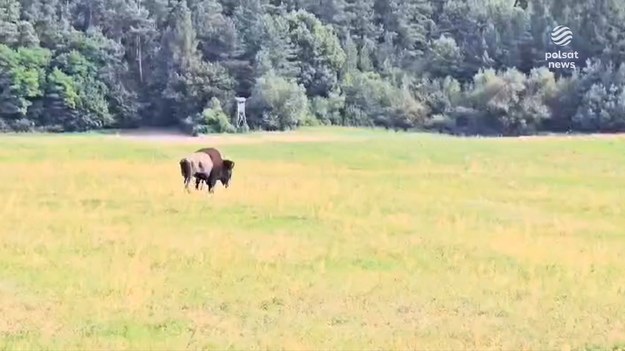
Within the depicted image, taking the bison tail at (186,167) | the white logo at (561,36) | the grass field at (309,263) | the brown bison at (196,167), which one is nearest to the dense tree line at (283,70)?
the white logo at (561,36)

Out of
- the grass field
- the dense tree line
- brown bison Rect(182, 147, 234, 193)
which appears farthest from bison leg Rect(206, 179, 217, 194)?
the dense tree line

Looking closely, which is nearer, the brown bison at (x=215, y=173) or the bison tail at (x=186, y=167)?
the bison tail at (x=186, y=167)

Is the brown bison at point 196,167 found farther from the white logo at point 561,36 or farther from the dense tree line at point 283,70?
the white logo at point 561,36

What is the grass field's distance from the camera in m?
11.7

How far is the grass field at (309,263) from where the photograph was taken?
1167 centimetres

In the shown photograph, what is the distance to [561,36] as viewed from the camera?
7962 cm

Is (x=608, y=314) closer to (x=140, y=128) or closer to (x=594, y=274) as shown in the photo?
(x=594, y=274)

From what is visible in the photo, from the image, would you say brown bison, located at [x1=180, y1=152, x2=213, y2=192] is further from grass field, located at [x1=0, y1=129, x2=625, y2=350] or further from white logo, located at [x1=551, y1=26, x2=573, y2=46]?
white logo, located at [x1=551, y1=26, x2=573, y2=46]

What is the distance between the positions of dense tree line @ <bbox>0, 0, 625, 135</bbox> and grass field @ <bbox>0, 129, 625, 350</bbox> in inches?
1659

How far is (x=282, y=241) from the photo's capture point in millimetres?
18094

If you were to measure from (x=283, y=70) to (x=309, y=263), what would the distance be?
64715 mm

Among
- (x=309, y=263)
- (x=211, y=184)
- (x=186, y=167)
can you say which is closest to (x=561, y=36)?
(x=211, y=184)

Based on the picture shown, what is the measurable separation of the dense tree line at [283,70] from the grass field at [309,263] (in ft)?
138

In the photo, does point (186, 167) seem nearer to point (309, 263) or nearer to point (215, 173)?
point (215, 173)
